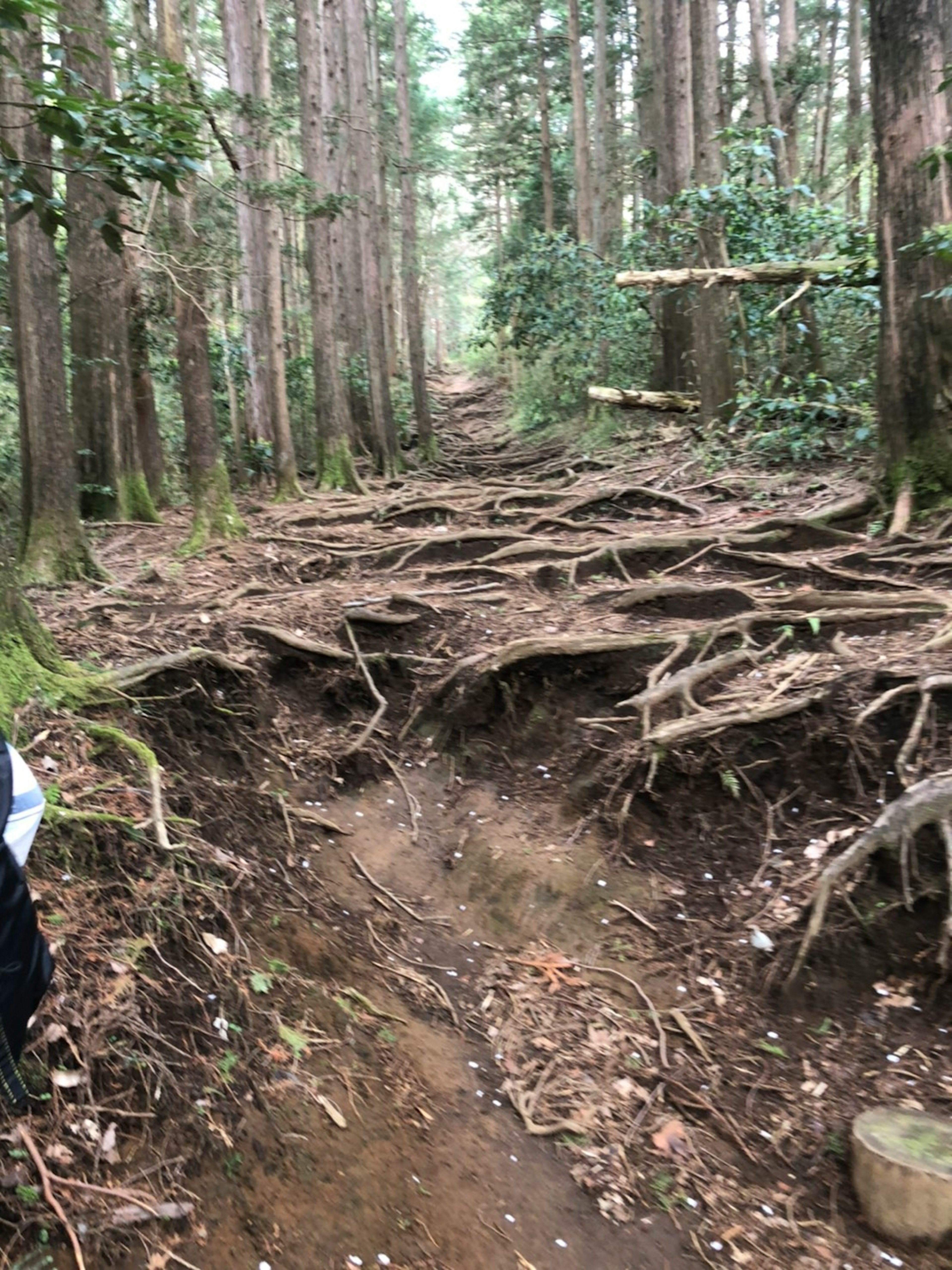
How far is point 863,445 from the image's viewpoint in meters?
10.1

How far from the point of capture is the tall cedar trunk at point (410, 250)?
19.3m

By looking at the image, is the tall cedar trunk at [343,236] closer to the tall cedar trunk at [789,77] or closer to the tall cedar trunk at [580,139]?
the tall cedar trunk at [580,139]

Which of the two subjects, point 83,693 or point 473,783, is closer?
point 83,693

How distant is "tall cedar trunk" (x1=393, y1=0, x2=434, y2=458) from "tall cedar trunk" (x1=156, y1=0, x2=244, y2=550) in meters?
9.32

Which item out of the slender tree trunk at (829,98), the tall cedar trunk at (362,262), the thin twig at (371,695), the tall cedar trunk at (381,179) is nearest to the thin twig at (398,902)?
the thin twig at (371,695)

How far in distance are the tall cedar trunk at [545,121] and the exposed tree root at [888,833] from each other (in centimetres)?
2260

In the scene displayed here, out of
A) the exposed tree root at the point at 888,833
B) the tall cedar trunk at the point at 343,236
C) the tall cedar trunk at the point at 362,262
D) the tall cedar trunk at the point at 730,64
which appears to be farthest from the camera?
the tall cedar trunk at the point at 730,64

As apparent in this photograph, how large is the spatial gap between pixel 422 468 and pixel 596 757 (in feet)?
42.9

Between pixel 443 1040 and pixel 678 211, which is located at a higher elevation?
pixel 678 211

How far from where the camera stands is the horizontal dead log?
13.8 metres

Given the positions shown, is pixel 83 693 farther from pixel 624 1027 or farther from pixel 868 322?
pixel 868 322

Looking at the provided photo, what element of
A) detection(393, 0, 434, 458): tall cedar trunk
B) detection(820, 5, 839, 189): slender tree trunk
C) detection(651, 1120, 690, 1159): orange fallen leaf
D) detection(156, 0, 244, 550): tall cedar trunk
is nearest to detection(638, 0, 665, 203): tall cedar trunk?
Answer: detection(820, 5, 839, 189): slender tree trunk

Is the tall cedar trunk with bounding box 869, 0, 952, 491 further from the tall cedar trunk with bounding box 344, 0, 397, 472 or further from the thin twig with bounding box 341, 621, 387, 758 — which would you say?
the tall cedar trunk with bounding box 344, 0, 397, 472

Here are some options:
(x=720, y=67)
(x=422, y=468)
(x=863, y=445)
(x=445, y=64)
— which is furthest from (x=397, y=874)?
(x=445, y=64)
